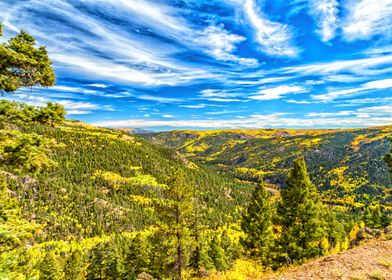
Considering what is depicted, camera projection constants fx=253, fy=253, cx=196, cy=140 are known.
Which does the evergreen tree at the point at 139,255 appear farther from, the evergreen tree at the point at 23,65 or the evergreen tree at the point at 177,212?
the evergreen tree at the point at 23,65

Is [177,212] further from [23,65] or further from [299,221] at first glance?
[23,65]

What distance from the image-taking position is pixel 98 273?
264 ft

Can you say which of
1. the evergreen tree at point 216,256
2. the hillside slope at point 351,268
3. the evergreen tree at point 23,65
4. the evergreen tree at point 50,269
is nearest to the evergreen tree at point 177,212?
the hillside slope at point 351,268

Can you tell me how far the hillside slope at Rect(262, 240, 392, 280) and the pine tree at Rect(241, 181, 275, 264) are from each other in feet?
60.5

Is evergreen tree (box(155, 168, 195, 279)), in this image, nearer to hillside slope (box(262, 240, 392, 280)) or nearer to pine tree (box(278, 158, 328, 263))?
pine tree (box(278, 158, 328, 263))

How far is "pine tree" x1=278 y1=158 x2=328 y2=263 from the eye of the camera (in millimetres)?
28141

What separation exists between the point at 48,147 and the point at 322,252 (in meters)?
30.1

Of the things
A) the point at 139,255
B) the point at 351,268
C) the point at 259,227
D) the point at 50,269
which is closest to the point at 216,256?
the point at 139,255

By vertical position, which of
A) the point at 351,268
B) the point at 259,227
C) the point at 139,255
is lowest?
the point at 139,255

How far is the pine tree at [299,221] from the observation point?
1108 inches

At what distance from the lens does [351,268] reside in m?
14.2

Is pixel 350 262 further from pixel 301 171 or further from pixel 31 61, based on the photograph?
pixel 31 61

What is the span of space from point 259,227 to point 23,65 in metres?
33.2

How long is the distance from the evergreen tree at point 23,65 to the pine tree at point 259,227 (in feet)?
102
